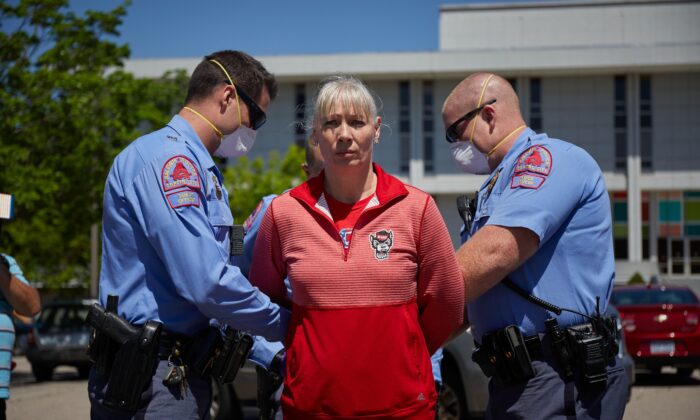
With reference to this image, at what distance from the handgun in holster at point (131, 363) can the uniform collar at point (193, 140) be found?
0.72m

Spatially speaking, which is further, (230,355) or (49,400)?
(49,400)

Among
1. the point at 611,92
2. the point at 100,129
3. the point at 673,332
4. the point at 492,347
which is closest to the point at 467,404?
the point at 492,347

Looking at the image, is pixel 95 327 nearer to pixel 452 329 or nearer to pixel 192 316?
pixel 192 316

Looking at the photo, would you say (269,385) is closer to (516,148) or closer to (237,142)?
(237,142)

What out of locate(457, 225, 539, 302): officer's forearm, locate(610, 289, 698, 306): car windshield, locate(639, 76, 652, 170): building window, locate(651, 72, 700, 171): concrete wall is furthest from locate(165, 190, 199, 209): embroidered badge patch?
locate(651, 72, 700, 171): concrete wall

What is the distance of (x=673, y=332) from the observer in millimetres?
16172

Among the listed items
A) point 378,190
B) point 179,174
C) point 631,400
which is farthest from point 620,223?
point 179,174

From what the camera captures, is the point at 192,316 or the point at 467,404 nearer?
the point at 192,316

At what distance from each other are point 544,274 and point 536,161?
48 cm

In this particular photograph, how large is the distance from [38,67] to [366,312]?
20732 mm

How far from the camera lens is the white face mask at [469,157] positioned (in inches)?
179

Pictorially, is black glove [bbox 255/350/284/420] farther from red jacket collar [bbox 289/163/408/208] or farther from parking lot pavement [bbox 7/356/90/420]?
parking lot pavement [bbox 7/356/90/420]

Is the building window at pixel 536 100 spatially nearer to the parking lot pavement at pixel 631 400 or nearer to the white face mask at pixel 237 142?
the parking lot pavement at pixel 631 400

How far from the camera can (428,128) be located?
61969mm
